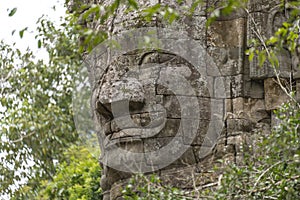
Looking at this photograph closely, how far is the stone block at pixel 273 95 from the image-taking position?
30.6 feet

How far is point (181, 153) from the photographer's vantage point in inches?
369

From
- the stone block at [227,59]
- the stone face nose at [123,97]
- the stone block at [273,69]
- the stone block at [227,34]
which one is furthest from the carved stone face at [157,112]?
the stone block at [273,69]

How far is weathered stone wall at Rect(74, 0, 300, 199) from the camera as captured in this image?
9.34m

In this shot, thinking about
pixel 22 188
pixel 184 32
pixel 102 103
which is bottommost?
pixel 22 188

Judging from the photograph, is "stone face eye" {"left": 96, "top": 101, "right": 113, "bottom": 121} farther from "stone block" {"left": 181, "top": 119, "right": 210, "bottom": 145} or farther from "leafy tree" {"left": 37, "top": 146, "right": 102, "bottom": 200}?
"leafy tree" {"left": 37, "top": 146, "right": 102, "bottom": 200}

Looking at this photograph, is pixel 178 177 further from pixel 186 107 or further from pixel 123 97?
pixel 123 97

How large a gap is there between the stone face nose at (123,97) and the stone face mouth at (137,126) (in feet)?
0.24

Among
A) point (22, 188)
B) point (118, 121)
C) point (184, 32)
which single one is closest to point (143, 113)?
point (118, 121)

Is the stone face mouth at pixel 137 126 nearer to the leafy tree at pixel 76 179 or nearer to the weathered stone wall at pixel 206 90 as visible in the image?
the weathered stone wall at pixel 206 90

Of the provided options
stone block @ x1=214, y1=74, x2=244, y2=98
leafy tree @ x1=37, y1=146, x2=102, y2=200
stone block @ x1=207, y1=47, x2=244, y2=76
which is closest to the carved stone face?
stone block @ x1=214, y1=74, x2=244, y2=98

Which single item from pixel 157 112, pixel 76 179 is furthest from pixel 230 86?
pixel 76 179

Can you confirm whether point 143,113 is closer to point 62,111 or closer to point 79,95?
point 79,95

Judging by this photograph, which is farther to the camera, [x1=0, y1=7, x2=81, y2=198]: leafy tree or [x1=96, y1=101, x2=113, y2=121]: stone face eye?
[x1=0, y1=7, x2=81, y2=198]: leafy tree

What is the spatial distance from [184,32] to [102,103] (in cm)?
105
